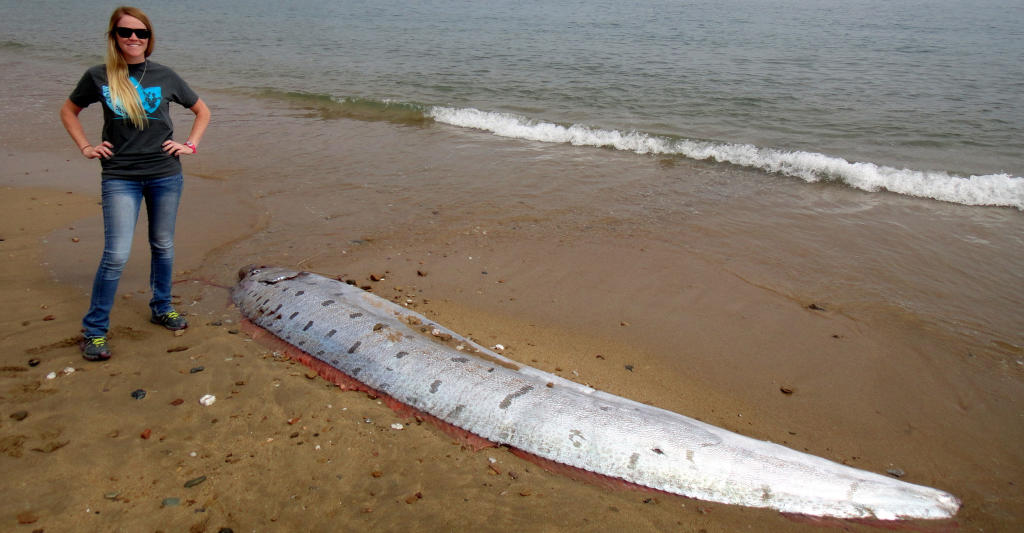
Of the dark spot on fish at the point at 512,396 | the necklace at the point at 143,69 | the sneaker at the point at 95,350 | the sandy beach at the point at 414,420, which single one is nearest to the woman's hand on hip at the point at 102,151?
the necklace at the point at 143,69

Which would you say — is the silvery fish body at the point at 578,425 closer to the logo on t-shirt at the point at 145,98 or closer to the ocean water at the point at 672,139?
the logo on t-shirt at the point at 145,98

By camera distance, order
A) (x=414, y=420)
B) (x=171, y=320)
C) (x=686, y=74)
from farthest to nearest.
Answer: (x=686, y=74), (x=171, y=320), (x=414, y=420)

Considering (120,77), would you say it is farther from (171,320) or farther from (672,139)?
(672,139)

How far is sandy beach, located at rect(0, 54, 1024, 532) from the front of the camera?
10.1ft

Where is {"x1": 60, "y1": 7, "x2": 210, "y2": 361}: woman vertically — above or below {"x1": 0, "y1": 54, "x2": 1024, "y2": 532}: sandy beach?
above

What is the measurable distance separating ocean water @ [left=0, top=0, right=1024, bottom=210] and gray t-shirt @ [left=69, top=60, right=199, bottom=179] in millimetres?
7742

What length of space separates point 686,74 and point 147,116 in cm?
1446

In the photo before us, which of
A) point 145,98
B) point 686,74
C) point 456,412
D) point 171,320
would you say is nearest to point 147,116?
point 145,98

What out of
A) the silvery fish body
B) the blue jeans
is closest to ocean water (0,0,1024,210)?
the silvery fish body

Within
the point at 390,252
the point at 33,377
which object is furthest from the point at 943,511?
the point at 33,377

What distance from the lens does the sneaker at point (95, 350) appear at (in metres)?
4.02

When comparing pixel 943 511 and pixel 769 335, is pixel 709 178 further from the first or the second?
pixel 943 511

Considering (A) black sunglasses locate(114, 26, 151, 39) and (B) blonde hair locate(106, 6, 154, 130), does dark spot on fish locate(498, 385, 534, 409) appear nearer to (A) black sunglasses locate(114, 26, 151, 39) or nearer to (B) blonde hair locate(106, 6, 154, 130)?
(B) blonde hair locate(106, 6, 154, 130)

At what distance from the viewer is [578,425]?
3.49 metres
